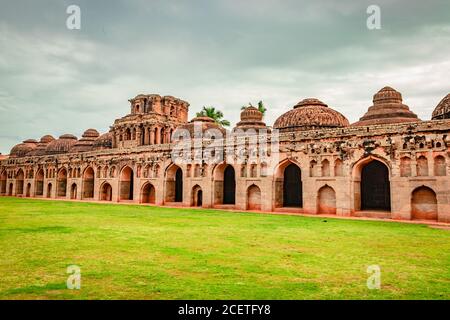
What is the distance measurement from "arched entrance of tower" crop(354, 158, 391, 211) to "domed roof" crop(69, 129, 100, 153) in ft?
115

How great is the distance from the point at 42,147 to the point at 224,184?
3562 centimetres

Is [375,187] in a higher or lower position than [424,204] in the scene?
higher

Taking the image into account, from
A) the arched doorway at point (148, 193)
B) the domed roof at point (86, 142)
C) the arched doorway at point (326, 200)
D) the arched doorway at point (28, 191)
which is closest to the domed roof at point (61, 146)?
the domed roof at point (86, 142)

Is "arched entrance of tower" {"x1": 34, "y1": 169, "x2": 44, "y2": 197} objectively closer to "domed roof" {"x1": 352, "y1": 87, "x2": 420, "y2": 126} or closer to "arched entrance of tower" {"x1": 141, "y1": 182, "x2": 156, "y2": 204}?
"arched entrance of tower" {"x1": 141, "y1": 182, "x2": 156, "y2": 204}

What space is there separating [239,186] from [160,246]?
52.4 ft

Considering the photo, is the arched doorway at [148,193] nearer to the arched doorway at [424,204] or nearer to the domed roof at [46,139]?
the arched doorway at [424,204]

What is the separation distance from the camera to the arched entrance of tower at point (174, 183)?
30056 mm

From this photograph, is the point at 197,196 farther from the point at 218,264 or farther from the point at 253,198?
the point at 218,264

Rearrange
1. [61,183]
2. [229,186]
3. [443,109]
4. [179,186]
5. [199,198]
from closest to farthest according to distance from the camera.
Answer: [443,109] < [229,186] < [199,198] < [179,186] < [61,183]

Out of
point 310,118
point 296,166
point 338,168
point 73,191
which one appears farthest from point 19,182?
point 338,168

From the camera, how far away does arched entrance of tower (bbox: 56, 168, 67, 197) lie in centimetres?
4062

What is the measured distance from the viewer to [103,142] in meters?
45.2

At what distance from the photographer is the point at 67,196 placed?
129 ft
